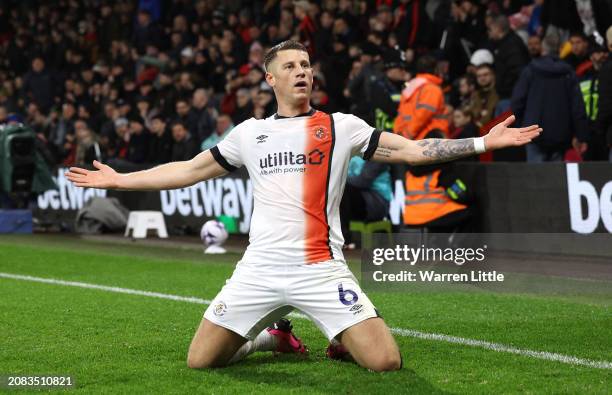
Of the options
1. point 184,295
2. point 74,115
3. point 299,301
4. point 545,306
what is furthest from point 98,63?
point 299,301

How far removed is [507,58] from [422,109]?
3.24 metres

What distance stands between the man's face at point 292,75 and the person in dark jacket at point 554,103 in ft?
24.0

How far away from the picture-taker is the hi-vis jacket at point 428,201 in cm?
1116

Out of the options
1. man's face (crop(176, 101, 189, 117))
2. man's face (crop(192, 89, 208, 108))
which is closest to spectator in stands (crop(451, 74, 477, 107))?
man's face (crop(192, 89, 208, 108))

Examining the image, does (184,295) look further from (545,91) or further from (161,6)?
(161,6)

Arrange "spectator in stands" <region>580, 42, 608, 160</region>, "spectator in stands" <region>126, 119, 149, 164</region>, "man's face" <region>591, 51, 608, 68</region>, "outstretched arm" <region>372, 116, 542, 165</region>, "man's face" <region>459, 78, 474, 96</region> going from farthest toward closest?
"spectator in stands" <region>126, 119, 149, 164</region> < "man's face" <region>459, 78, 474, 96</region> < "man's face" <region>591, 51, 608, 68</region> < "spectator in stands" <region>580, 42, 608, 160</region> < "outstretched arm" <region>372, 116, 542, 165</region>

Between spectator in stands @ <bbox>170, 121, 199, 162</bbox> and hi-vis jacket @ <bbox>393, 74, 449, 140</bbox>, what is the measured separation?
7.45 meters

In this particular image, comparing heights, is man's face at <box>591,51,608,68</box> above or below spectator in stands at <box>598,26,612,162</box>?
above

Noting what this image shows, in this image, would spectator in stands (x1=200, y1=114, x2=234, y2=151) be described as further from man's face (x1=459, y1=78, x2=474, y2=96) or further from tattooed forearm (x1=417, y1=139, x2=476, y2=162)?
tattooed forearm (x1=417, y1=139, x2=476, y2=162)

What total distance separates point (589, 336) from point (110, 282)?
5501 mm

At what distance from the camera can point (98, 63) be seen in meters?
25.5

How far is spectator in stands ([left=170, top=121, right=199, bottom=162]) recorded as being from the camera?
19.2 meters

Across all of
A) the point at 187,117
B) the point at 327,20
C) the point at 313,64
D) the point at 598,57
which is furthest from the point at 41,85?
the point at 598,57

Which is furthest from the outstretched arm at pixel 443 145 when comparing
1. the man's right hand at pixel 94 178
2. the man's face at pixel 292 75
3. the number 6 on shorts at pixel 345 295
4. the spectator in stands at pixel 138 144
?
the spectator in stands at pixel 138 144
